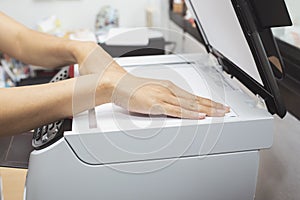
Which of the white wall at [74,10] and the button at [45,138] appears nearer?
the button at [45,138]

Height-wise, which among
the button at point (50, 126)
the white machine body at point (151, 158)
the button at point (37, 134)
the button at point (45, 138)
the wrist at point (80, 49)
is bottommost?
the white machine body at point (151, 158)

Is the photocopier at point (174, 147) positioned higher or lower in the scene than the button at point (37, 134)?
lower

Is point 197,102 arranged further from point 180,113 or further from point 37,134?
point 37,134

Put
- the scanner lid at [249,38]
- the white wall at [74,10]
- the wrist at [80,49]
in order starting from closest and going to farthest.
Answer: the scanner lid at [249,38] → the wrist at [80,49] → the white wall at [74,10]

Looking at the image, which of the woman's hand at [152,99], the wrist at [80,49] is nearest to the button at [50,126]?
the woman's hand at [152,99]

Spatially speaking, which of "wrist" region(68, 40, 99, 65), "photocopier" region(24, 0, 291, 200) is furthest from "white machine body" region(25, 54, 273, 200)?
"wrist" region(68, 40, 99, 65)

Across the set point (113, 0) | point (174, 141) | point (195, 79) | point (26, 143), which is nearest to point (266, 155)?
point (195, 79)

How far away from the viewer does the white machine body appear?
67cm

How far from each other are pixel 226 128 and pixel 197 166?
0.30ft

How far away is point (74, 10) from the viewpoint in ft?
8.52

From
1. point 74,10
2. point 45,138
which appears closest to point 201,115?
point 45,138

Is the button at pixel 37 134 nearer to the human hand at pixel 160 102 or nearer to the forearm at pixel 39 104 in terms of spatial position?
the forearm at pixel 39 104

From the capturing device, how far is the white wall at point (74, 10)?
2.54 m

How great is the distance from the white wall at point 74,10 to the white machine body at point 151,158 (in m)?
1.97
